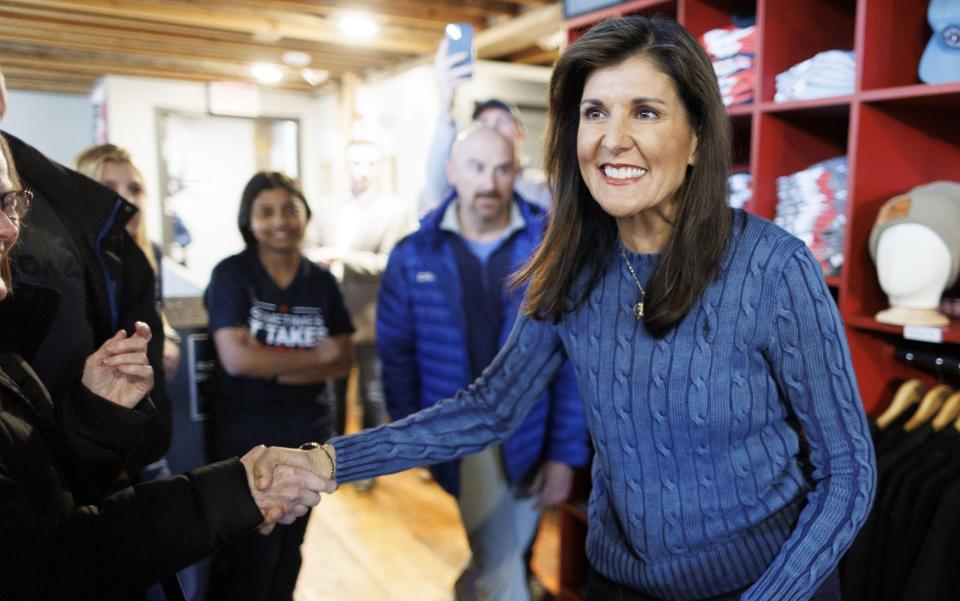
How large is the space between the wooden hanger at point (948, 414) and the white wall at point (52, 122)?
205cm

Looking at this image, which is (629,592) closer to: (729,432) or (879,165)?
(729,432)

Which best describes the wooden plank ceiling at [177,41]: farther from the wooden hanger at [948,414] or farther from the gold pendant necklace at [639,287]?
the wooden hanger at [948,414]

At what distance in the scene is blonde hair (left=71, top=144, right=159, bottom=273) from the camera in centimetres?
146

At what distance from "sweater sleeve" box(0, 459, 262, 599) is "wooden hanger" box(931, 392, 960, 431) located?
5.28 feet

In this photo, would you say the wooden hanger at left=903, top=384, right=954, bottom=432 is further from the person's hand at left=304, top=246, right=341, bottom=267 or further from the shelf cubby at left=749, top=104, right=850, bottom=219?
the person's hand at left=304, top=246, right=341, bottom=267

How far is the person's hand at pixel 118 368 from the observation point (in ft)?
3.57

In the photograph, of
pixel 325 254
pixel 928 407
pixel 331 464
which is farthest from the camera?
pixel 325 254

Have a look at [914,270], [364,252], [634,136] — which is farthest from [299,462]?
[364,252]

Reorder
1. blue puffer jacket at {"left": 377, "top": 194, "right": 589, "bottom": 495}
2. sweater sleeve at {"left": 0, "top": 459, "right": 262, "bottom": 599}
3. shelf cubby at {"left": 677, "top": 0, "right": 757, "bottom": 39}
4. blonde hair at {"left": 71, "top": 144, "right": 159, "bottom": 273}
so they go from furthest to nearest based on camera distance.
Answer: shelf cubby at {"left": 677, "top": 0, "right": 757, "bottom": 39} < blue puffer jacket at {"left": 377, "top": 194, "right": 589, "bottom": 495} < blonde hair at {"left": 71, "top": 144, "right": 159, "bottom": 273} < sweater sleeve at {"left": 0, "top": 459, "right": 262, "bottom": 599}

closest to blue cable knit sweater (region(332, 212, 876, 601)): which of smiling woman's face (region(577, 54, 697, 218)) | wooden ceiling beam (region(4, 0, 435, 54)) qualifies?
smiling woman's face (region(577, 54, 697, 218))

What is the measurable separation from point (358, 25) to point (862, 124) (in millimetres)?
1762

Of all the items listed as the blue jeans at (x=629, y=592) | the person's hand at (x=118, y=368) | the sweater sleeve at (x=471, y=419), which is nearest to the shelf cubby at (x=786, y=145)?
the sweater sleeve at (x=471, y=419)

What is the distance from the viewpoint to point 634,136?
43.2 inches

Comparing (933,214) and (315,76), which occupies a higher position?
(315,76)
